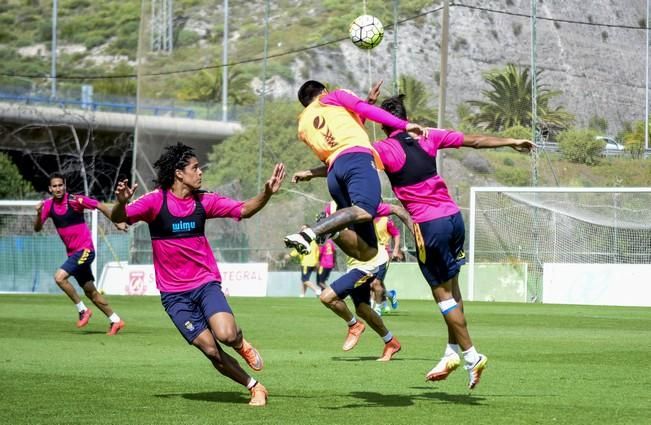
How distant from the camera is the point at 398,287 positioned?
109 ft

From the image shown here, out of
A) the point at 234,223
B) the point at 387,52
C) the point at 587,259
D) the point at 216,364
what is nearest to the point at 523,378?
the point at 216,364

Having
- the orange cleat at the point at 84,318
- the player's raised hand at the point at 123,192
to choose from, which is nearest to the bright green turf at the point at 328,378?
the orange cleat at the point at 84,318

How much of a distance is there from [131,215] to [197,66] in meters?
40.5

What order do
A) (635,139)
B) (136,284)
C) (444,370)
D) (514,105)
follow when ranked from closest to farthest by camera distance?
(444,370), (136,284), (514,105), (635,139)

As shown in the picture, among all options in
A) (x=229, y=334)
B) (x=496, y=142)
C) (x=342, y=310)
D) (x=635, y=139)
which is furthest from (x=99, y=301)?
(x=635, y=139)

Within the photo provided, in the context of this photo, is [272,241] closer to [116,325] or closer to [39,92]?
[116,325]

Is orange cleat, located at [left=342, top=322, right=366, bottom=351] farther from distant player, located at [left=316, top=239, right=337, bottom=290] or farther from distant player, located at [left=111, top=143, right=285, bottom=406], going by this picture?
distant player, located at [left=316, top=239, right=337, bottom=290]

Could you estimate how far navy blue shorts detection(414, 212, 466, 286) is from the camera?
957cm

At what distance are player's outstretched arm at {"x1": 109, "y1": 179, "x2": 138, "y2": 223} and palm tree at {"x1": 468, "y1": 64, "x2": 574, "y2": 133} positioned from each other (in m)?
28.3

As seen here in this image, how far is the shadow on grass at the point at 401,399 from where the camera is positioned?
29.3ft


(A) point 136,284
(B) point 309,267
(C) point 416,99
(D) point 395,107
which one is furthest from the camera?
(C) point 416,99

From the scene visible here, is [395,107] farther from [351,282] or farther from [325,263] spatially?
[325,263]

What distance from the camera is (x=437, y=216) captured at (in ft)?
31.6

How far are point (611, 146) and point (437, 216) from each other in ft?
95.5
